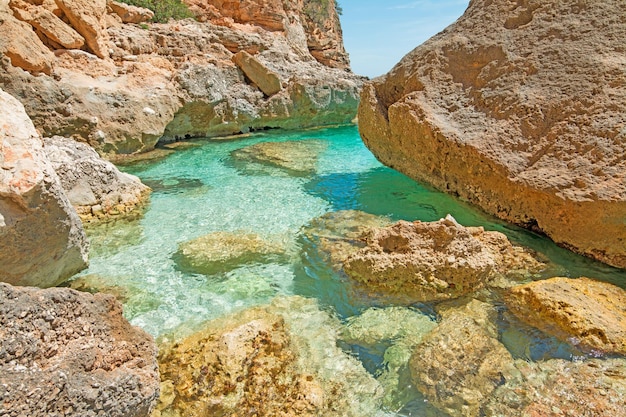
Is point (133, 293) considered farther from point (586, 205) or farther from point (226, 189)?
point (586, 205)

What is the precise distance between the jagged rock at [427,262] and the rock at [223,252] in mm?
1181

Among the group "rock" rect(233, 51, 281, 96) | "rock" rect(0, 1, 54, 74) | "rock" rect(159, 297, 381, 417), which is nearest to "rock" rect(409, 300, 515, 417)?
"rock" rect(159, 297, 381, 417)

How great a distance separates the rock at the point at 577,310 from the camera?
331cm

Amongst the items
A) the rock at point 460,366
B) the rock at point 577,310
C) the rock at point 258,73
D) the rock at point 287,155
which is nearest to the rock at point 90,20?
the rock at point 258,73

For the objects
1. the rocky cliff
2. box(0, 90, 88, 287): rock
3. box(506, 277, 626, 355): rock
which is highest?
the rocky cliff

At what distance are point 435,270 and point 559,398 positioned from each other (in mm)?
1586

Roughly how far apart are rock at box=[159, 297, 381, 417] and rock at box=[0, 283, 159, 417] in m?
0.51

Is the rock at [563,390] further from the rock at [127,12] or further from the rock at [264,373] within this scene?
the rock at [127,12]

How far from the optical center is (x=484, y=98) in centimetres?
570

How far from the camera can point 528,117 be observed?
16.9 ft

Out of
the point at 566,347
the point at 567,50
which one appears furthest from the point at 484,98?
the point at 566,347

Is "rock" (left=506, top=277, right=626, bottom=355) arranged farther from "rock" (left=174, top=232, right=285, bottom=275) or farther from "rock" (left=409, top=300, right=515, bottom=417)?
"rock" (left=174, top=232, right=285, bottom=275)

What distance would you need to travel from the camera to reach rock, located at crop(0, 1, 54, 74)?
7898mm

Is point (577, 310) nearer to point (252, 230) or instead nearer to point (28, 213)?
point (252, 230)
